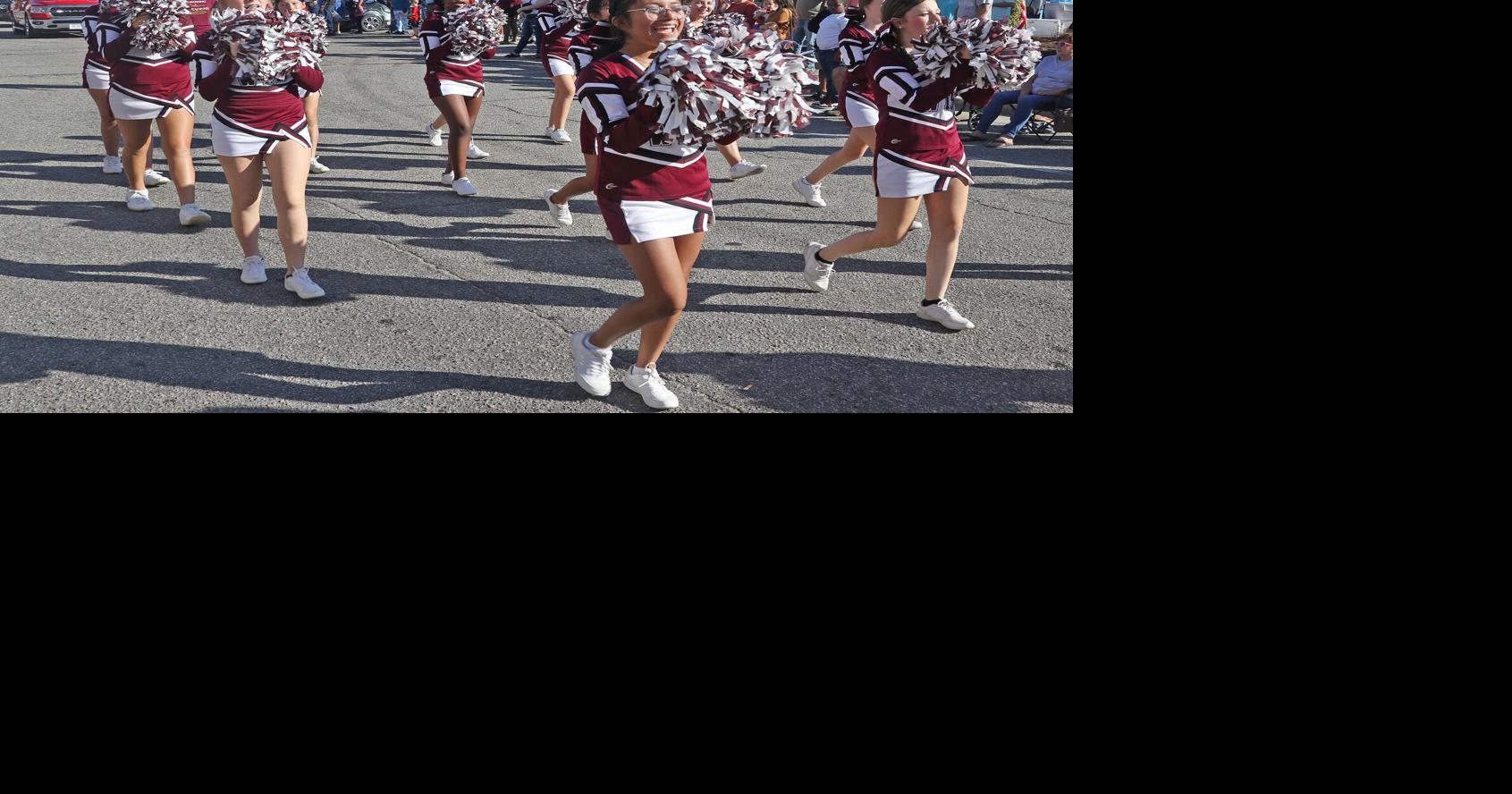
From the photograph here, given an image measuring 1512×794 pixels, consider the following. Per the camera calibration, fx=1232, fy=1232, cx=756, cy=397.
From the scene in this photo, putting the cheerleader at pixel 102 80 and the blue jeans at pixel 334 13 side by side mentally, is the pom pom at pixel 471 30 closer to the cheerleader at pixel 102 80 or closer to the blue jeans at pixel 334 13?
the cheerleader at pixel 102 80

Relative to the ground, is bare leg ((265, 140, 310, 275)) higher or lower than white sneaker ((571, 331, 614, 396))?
higher

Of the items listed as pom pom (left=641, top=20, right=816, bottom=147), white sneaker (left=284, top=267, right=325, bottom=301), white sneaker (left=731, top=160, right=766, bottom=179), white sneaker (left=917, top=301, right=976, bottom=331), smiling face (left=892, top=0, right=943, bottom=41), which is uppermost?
smiling face (left=892, top=0, right=943, bottom=41)

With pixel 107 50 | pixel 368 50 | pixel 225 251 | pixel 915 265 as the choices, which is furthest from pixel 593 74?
pixel 368 50

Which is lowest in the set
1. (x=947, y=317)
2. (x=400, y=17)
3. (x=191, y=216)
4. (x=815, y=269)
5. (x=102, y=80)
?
(x=947, y=317)

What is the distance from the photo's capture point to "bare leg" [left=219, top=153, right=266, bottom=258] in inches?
210

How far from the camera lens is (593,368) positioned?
4449 mm

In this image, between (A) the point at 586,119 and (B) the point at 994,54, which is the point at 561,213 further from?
(B) the point at 994,54

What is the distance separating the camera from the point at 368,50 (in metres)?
20.9

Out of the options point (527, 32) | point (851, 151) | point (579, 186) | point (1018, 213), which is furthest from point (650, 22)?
point (527, 32)

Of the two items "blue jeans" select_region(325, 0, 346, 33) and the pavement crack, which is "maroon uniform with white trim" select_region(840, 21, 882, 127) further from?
"blue jeans" select_region(325, 0, 346, 33)

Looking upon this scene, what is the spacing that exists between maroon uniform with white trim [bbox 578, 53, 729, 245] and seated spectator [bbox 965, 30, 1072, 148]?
24.2 ft

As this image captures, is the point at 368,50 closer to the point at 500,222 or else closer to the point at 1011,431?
the point at 500,222

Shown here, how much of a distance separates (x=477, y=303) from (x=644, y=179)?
207cm

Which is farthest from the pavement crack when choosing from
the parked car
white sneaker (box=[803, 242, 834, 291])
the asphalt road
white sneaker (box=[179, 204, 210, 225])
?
the parked car
